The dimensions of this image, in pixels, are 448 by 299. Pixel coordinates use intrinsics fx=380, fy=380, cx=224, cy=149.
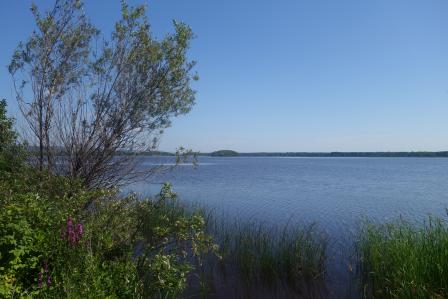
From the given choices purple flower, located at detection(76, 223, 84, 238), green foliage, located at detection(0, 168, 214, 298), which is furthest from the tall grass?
purple flower, located at detection(76, 223, 84, 238)

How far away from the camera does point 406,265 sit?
662 centimetres

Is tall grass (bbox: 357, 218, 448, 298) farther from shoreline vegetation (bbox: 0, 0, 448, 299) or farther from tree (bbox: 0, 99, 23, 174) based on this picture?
tree (bbox: 0, 99, 23, 174)

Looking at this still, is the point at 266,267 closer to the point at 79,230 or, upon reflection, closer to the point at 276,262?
the point at 276,262

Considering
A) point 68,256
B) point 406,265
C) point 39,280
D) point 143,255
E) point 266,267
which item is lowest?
point 266,267

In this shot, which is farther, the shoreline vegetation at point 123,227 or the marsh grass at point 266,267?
the marsh grass at point 266,267

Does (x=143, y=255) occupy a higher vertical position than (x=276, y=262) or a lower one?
higher

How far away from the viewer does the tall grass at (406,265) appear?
19.9 feet

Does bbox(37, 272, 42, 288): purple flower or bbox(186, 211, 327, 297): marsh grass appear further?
bbox(186, 211, 327, 297): marsh grass

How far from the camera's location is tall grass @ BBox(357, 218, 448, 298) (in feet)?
19.9

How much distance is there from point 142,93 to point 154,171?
1.89 meters

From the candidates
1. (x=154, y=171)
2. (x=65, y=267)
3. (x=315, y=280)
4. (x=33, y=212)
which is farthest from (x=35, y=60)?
(x=315, y=280)

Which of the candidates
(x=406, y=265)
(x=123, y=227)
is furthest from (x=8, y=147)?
(x=406, y=265)

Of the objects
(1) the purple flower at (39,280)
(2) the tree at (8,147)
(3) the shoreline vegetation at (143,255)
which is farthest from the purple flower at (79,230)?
(2) the tree at (8,147)

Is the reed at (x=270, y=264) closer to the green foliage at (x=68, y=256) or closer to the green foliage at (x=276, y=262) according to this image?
the green foliage at (x=276, y=262)
